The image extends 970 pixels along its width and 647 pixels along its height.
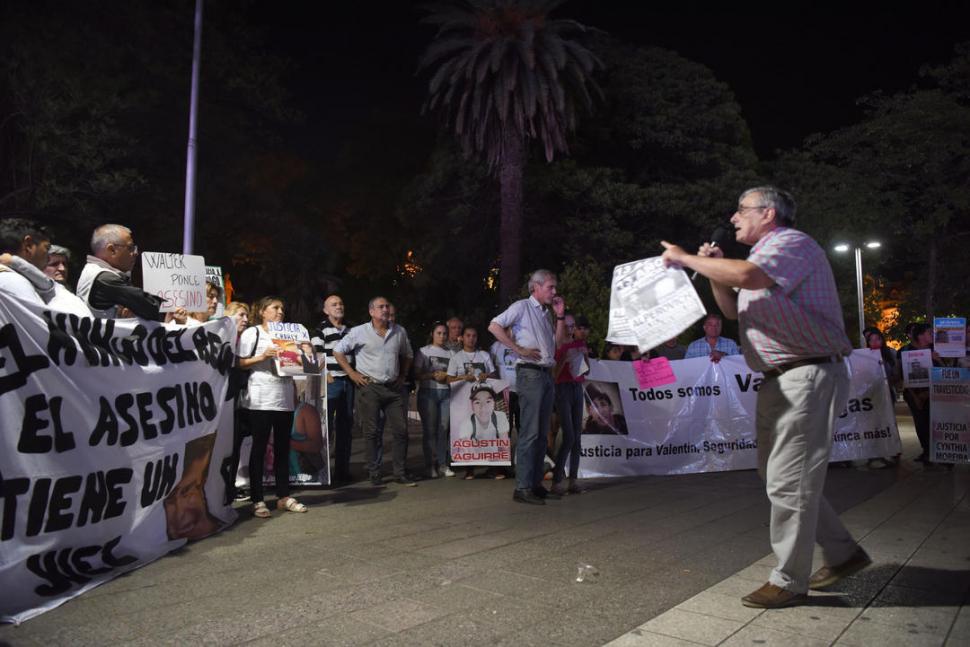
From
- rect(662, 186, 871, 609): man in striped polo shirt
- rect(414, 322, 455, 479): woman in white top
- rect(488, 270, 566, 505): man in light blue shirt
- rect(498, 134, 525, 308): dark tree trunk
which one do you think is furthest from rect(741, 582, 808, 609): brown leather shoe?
rect(498, 134, 525, 308): dark tree trunk

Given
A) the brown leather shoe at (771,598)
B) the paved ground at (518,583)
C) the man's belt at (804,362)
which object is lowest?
the paved ground at (518,583)

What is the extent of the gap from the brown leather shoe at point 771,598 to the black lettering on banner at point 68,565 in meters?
3.39

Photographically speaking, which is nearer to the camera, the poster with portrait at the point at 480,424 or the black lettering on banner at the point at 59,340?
the black lettering on banner at the point at 59,340

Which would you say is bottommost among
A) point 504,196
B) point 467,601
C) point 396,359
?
point 467,601

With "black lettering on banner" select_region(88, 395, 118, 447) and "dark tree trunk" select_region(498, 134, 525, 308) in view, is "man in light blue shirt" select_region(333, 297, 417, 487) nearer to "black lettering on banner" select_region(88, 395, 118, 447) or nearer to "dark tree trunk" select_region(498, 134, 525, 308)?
"black lettering on banner" select_region(88, 395, 118, 447)

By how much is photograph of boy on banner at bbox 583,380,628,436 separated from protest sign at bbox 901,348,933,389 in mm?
3823

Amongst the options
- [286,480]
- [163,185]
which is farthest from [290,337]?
[163,185]

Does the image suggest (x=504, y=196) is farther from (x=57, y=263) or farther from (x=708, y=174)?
(x=57, y=263)

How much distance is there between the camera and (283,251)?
22.7 metres

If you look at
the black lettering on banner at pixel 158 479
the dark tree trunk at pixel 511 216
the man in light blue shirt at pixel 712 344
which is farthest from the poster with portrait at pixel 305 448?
the dark tree trunk at pixel 511 216

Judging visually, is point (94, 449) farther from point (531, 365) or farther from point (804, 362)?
point (804, 362)

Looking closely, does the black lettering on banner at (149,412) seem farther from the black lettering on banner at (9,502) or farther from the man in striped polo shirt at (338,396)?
the man in striped polo shirt at (338,396)

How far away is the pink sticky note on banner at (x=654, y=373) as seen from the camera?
8.66m

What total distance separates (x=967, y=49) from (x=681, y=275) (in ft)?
97.1
